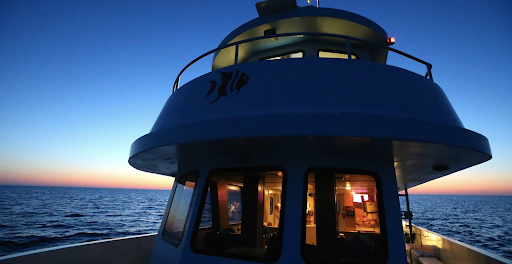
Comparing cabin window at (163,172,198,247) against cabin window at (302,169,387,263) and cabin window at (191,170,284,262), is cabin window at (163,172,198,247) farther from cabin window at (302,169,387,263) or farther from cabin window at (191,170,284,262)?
cabin window at (302,169,387,263)

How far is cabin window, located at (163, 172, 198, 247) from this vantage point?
4.95 m

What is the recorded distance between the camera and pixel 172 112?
466 centimetres

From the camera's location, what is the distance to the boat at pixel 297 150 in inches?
131

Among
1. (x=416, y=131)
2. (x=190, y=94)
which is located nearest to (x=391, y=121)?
(x=416, y=131)

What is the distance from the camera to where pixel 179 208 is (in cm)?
538

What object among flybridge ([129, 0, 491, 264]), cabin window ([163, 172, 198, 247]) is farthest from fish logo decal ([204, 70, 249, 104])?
cabin window ([163, 172, 198, 247])

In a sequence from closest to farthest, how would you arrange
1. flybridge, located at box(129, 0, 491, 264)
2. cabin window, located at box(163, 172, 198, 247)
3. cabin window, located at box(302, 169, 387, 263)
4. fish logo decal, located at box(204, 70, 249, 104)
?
1. flybridge, located at box(129, 0, 491, 264)
2. cabin window, located at box(302, 169, 387, 263)
3. fish logo decal, located at box(204, 70, 249, 104)
4. cabin window, located at box(163, 172, 198, 247)

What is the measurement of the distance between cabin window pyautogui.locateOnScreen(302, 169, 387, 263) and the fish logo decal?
1731 mm

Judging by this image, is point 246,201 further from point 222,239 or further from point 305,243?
point 305,243

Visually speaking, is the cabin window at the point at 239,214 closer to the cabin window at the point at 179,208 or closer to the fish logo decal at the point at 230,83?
the cabin window at the point at 179,208

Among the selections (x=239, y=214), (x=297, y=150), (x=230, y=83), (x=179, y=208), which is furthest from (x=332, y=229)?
(x=179, y=208)

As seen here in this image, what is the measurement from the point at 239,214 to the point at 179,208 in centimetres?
161

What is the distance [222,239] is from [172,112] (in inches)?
91.4

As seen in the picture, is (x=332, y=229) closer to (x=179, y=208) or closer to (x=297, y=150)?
(x=297, y=150)
